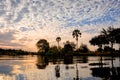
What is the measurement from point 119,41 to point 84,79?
93.2m

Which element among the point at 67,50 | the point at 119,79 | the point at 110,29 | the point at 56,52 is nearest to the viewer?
the point at 119,79

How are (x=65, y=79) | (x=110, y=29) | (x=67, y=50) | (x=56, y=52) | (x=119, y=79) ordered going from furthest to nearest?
(x=67, y=50), (x=56, y=52), (x=110, y=29), (x=65, y=79), (x=119, y=79)

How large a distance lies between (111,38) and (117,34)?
3687 millimetres

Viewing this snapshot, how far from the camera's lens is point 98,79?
3819cm

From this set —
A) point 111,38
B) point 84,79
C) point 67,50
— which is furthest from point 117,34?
point 84,79

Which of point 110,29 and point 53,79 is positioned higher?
point 110,29

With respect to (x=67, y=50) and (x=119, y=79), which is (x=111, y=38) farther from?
(x=119, y=79)

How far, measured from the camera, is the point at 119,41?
5054 inches

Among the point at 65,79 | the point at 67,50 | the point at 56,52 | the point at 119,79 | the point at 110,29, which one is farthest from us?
the point at 67,50

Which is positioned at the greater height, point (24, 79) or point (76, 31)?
point (76, 31)

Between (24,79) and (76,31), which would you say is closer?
(24,79)

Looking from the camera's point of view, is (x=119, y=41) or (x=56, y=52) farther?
(x=56, y=52)

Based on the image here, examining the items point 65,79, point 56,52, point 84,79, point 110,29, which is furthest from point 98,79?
point 56,52

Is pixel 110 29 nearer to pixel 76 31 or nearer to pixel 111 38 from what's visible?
pixel 111 38
